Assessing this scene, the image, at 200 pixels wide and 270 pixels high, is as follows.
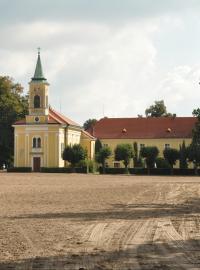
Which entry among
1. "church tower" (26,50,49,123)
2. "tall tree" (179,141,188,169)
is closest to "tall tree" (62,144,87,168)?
"church tower" (26,50,49,123)

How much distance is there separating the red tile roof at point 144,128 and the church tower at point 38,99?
19148 millimetres

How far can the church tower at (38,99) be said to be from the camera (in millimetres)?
97562

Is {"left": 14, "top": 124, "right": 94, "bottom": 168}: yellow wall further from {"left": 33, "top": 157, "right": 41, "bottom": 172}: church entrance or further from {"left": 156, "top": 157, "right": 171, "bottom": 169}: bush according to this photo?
{"left": 156, "top": 157, "right": 171, "bottom": 169}: bush

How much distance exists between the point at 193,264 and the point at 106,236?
449 centimetres

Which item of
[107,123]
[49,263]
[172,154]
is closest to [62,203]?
[49,263]

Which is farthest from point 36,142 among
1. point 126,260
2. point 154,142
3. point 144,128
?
point 126,260

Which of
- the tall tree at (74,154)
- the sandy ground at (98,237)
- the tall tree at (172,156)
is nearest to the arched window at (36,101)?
the tall tree at (74,154)

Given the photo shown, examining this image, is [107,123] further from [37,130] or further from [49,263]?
[49,263]

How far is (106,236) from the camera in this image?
15211 millimetres

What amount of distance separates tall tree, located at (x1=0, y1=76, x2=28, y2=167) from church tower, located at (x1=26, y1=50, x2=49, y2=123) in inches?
142

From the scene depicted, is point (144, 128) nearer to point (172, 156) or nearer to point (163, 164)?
point (163, 164)

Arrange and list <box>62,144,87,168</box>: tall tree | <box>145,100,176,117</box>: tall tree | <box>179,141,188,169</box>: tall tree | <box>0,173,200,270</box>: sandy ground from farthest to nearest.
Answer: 1. <box>145,100,176,117</box>: tall tree
2. <box>179,141,188,169</box>: tall tree
3. <box>62,144,87,168</box>: tall tree
4. <box>0,173,200,270</box>: sandy ground

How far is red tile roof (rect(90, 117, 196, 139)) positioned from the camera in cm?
11206

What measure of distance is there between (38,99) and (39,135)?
5.86 m
